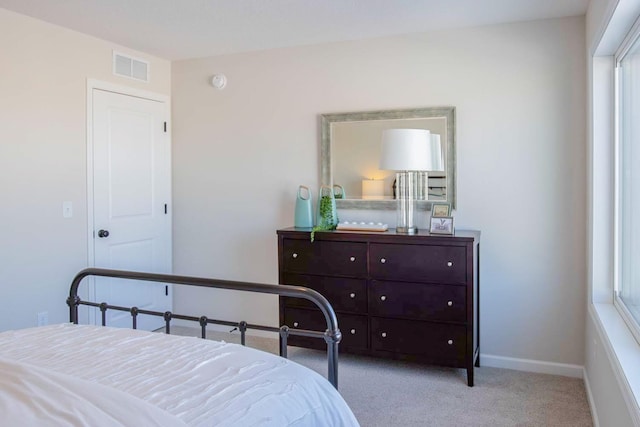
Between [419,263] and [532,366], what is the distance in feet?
3.64

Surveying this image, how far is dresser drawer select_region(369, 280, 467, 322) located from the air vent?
2.59m

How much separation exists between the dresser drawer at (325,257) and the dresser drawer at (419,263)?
0.10 metres

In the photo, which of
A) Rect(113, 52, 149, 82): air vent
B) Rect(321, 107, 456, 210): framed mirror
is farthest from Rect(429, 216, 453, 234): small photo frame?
Rect(113, 52, 149, 82): air vent

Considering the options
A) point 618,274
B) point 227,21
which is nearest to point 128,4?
point 227,21

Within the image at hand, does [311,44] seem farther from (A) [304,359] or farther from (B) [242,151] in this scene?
(A) [304,359]

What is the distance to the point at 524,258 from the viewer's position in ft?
11.5

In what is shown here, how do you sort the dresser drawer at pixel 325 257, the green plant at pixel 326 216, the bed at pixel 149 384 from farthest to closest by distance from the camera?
the green plant at pixel 326 216 < the dresser drawer at pixel 325 257 < the bed at pixel 149 384

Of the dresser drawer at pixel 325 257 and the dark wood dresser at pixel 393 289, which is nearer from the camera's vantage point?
the dark wood dresser at pixel 393 289

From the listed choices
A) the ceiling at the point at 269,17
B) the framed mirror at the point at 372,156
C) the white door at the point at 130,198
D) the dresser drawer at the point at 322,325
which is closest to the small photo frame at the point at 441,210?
the framed mirror at the point at 372,156

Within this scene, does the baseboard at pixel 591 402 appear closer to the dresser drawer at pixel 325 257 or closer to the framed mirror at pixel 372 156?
the framed mirror at pixel 372 156

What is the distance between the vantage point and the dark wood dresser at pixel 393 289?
10.6 feet

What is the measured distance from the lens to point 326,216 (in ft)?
12.4

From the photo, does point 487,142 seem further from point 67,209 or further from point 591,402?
point 67,209

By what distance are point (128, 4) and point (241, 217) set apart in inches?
73.2
